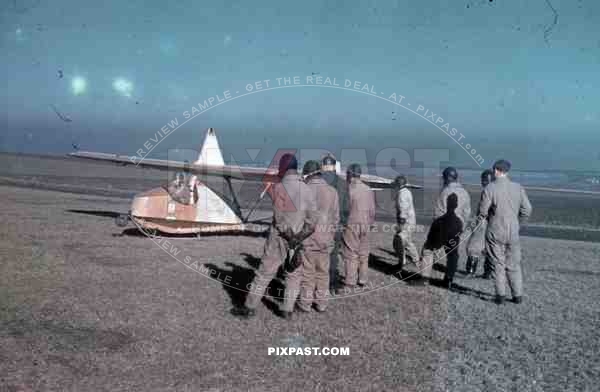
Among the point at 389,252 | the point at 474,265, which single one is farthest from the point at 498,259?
the point at 389,252

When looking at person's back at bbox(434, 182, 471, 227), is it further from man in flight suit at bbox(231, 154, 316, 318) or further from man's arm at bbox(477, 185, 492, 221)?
man in flight suit at bbox(231, 154, 316, 318)

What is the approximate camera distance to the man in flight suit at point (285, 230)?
24.2 ft

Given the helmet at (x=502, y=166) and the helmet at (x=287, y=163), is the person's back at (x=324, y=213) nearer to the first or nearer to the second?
the helmet at (x=287, y=163)

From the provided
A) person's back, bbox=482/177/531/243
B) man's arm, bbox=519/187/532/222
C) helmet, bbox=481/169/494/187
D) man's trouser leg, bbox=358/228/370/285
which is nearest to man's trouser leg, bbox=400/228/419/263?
man's trouser leg, bbox=358/228/370/285

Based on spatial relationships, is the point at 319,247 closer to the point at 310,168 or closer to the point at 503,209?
the point at 310,168

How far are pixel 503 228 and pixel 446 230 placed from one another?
1275mm

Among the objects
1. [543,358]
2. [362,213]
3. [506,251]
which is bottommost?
[543,358]

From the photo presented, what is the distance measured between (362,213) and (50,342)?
5414mm

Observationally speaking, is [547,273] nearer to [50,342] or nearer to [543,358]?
[543,358]

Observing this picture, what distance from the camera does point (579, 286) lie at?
1102cm

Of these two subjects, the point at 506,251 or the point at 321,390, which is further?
the point at 506,251

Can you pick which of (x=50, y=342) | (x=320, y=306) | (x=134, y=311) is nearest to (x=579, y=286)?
(x=320, y=306)

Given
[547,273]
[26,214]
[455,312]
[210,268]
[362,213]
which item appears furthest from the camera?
[26,214]

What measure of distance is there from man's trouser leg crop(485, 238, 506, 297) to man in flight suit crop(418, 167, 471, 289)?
3.72 feet
